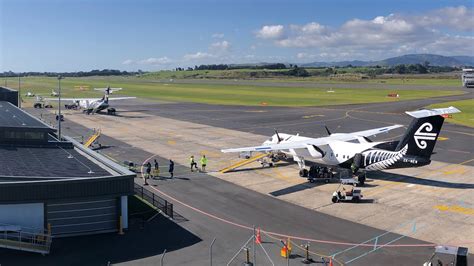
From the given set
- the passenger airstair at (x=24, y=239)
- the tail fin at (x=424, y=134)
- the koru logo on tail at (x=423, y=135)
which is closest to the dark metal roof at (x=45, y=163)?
the passenger airstair at (x=24, y=239)

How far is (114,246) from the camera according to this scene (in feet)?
94.1

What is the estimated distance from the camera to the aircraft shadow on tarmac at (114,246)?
26.5 m

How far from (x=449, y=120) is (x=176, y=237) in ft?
254

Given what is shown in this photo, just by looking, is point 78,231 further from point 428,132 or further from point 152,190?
point 428,132

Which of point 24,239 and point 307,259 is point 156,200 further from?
point 307,259

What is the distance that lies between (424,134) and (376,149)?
5.15 metres

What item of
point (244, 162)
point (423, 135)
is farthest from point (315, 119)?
point (423, 135)

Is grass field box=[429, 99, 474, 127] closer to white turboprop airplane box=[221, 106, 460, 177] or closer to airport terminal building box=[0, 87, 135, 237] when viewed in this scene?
white turboprop airplane box=[221, 106, 460, 177]

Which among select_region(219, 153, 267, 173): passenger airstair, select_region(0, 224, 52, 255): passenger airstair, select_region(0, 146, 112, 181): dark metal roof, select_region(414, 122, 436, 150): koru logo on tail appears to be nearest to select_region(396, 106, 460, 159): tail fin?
select_region(414, 122, 436, 150): koru logo on tail

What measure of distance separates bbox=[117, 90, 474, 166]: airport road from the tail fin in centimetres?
1694

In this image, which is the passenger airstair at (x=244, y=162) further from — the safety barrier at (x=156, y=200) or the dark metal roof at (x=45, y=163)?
the dark metal roof at (x=45, y=163)

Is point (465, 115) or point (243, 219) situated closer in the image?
point (243, 219)

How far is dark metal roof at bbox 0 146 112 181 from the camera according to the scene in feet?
107

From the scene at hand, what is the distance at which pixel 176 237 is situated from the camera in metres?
30.3
